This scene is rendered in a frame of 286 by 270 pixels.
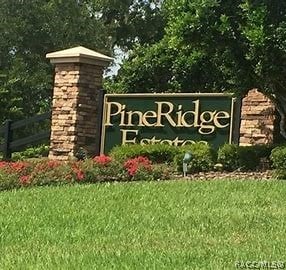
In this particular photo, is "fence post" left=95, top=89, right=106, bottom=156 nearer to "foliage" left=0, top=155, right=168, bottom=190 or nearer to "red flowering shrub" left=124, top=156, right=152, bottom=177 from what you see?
"foliage" left=0, top=155, right=168, bottom=190

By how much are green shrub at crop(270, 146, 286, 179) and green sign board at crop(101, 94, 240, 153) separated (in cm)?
242

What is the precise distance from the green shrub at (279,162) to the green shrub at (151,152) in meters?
2.42

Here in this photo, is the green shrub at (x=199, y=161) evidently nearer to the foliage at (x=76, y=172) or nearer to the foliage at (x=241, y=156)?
the foliage at (x=241, y=156)

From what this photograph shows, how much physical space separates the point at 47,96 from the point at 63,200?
721 inches

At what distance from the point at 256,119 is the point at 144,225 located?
6547mm

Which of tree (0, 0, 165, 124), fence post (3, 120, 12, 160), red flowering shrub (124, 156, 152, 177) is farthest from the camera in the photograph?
tree (0, 0, 165, 124)

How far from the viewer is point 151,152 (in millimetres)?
12656

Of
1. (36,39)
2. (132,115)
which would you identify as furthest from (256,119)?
(36,39)

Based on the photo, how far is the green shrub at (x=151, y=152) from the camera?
12.5 meters

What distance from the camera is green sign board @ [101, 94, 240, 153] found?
1311 centimetres

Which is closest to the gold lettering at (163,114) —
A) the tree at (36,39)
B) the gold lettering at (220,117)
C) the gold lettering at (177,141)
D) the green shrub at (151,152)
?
the gold lettering at (177,141)

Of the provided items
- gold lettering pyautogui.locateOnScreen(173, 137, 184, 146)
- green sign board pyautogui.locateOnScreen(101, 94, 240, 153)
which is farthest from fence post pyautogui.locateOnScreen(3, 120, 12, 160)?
gold lettering pyautogui.locateOnScreen(173, 137, 184, 146)

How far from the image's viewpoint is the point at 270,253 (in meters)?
5.28

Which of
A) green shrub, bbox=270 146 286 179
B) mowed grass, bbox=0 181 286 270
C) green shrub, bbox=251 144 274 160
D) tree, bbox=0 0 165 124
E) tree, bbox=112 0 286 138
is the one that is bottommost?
mowed grass, bbox=0 181 286 270
